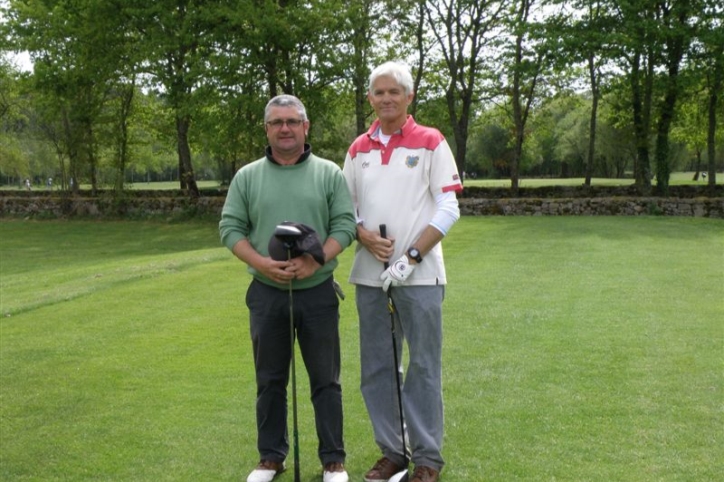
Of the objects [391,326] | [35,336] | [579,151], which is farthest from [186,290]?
[579,151]

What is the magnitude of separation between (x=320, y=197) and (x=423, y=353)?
3.29 feet

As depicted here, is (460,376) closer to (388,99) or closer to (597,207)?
(388,99)

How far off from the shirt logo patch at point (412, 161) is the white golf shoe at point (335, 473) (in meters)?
1.68

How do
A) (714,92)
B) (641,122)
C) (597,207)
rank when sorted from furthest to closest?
(641,122)
(714,92)
(597,207)

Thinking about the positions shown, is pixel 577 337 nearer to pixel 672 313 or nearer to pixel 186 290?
pixel 672 313

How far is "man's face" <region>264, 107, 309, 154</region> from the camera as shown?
153 inches

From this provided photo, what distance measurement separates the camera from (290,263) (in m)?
3.76

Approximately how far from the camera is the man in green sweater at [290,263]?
→ 3881 mm

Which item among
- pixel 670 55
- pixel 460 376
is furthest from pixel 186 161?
pixel 460 376

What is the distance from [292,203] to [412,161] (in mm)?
672

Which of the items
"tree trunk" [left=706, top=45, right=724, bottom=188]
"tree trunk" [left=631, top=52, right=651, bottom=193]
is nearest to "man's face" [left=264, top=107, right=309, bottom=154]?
"tree trunk" [left=706, top=45, right=724, bottom=188]

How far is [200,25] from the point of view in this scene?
26297 millimetres

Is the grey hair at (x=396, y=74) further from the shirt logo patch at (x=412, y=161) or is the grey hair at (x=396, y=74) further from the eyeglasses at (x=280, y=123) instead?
the eyeglasses at (x=280, y=123)

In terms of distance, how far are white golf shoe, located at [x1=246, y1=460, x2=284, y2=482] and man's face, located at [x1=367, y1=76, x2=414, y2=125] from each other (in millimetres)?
2011
